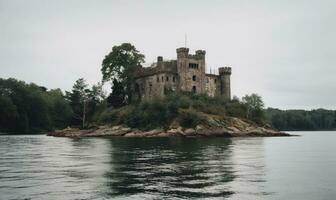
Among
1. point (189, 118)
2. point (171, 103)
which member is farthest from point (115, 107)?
point (189, 118)

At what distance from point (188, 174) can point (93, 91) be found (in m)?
98.5

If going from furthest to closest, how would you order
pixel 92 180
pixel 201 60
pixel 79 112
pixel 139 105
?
pixel 79 112
pixel 201 60
pixel 139 105
pixel 92 180

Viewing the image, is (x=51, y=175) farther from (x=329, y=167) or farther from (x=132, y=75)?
(x=132, y=75)

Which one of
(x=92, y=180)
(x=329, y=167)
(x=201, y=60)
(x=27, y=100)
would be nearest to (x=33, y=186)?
(x=92, y=180)

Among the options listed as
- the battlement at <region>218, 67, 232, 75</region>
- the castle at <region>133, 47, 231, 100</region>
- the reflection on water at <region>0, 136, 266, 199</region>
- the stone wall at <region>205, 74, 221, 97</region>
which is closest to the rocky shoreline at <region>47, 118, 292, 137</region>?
the castle at <region>133, 47, 231, 100</region>

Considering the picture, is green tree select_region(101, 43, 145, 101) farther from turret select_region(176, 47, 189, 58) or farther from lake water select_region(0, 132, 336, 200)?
lake water select_region(0, 132, 336, 200)

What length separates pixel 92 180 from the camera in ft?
79.7

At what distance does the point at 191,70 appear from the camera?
10581cm

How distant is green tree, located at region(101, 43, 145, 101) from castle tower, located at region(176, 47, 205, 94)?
12.0 metres

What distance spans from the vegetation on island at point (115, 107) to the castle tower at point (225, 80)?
3891mm

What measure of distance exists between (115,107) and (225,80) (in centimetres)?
2952

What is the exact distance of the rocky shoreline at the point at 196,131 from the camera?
8996cm

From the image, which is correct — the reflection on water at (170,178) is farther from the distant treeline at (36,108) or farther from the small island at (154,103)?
→ the distant treeline at (36,108)

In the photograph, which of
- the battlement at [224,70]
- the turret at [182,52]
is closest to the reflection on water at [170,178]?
the turret at [182,52]
